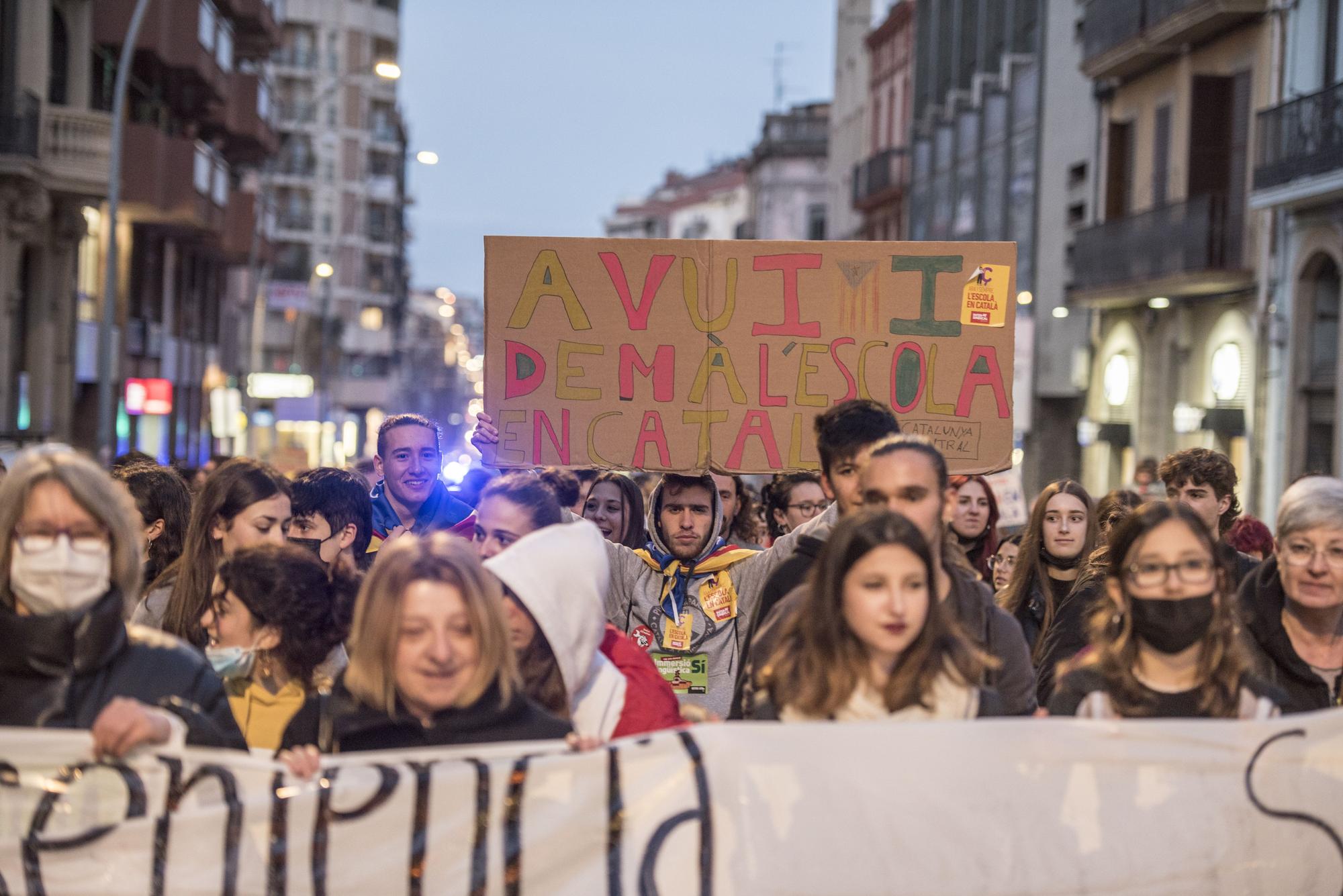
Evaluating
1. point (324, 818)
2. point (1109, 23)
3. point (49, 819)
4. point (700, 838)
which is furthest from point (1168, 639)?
point (1109, 23)

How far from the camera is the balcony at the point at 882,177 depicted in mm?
52844

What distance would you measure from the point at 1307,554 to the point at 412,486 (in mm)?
4219

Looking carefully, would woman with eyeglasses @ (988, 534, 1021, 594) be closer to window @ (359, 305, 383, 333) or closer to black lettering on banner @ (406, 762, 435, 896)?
black lettering on banner @ (406, 762, 435, 896)

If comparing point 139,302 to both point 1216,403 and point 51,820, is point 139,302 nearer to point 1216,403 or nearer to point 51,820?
point 1216,403

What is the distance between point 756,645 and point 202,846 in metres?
1.51

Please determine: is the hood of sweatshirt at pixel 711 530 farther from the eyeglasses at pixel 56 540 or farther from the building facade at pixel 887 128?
the building facade at pixel 887 128

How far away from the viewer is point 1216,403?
92.8 feet

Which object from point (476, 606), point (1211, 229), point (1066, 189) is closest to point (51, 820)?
point (476, 606)

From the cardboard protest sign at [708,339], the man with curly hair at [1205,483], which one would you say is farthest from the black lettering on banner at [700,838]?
the man with curly hair at [1205,483]

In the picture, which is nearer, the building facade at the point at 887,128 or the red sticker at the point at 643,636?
the red sticker at the point at 643,636

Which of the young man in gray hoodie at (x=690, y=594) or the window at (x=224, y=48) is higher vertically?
the window at (x=224, y=48)

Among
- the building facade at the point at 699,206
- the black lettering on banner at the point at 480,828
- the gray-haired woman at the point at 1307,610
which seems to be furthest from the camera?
the building facade at the point at 699,206

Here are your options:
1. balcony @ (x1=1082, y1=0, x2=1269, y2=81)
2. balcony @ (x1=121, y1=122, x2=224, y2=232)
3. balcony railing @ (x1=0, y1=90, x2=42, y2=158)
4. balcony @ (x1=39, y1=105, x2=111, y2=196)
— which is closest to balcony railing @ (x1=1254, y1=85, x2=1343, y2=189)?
balcony @ (x1=1082, y1=0, x2=1269, y2=81)

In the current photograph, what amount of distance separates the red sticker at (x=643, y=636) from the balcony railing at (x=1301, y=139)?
18057 mm
